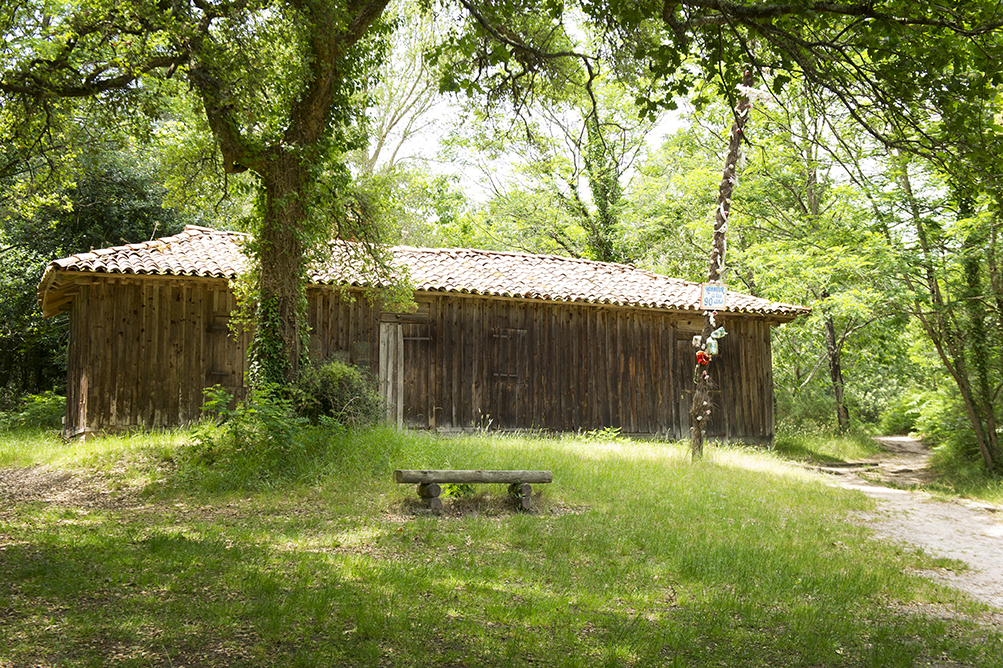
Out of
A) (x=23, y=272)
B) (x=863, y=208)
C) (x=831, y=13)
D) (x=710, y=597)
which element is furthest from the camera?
(x=23, y=272)

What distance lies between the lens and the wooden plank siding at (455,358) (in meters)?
12.4

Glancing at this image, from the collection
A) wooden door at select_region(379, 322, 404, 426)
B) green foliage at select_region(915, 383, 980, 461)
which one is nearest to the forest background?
green foliage at select_region(915, 383, 980, 461)

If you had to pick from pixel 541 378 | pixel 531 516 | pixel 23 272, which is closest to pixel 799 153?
pixel 541 378

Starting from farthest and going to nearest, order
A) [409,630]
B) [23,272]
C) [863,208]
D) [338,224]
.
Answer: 1. [23,272]
2. [863,208]
3. [338,224]
4. [409,630]

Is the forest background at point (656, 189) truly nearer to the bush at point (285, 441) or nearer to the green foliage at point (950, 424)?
the green foliage at point (950, 424)

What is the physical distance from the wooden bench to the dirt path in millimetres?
3974

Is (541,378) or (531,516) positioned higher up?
(541,378)

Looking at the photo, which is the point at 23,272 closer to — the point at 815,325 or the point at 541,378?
the point at 541,378

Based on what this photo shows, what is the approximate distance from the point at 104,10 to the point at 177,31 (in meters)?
1.13

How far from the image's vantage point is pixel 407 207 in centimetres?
2627

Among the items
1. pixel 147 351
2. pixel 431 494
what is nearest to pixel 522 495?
pixel 431 494

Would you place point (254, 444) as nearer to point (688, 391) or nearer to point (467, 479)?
point (467, 479)

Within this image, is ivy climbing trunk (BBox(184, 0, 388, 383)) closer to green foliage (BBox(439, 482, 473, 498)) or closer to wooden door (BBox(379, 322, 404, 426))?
wooden door (BBox(379, 322, 404, 426))

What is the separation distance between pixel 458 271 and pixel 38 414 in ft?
32.2
